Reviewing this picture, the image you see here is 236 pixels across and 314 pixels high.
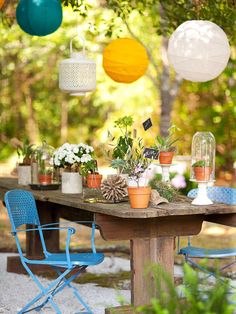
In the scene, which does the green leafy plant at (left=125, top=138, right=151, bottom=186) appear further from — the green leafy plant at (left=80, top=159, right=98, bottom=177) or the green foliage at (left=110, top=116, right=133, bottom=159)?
the green leafy plant at (left=80, top=159, right=98, bottom=177)

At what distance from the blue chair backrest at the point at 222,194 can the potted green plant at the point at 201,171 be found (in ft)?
1.06

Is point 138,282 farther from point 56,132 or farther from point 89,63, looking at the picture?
point 56,132

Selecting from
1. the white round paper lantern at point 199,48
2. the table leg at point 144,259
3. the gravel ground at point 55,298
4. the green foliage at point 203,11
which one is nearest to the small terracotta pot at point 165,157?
the table leg at point 144,259

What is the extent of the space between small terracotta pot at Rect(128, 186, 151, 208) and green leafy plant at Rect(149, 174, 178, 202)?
30cm

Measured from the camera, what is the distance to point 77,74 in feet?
20.9

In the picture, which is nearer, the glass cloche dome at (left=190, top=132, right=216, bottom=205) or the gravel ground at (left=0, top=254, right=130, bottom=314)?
the glass cloche dome at (left=190, top=132, right=216, bottom=205)

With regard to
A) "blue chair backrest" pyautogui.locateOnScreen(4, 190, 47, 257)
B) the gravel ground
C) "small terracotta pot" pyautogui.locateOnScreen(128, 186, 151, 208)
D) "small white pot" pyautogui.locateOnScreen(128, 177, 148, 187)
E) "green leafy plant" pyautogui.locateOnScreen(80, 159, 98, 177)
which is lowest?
the gravel ground

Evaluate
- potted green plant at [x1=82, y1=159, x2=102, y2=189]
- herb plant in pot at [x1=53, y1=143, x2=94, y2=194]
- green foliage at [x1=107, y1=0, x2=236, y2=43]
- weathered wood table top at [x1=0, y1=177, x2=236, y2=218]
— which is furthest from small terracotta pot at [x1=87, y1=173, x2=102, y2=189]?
green foliage at [x1=107, y1=0, x2=236, y2=43]

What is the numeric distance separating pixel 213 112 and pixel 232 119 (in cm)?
42

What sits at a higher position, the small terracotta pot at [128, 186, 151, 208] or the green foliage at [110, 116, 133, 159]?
the green foliage at [110, 116, 133, 159]

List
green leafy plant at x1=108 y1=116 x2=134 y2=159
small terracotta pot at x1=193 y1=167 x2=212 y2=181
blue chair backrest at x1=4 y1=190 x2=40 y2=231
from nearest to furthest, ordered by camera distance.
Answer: small terracotta pot at x1=193 y1=167 x2=212 y2=181
blue chair backrest at x1=4 y1=190 x2=40 y2=231
green leafy plant at x1=108 y1=116 x2=134 y2=159

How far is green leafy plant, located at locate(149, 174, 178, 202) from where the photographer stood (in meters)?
5.11

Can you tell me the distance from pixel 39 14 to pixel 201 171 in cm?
201

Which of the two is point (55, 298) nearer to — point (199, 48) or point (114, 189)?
point (114, 189)
